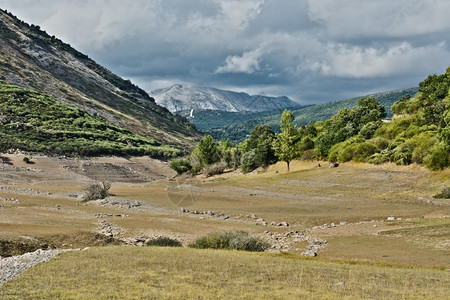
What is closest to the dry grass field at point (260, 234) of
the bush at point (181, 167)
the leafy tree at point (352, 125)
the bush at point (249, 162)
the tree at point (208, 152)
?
the leafy tree at point (352, 125)

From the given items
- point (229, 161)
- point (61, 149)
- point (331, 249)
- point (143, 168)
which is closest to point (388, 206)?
point (331, 249)

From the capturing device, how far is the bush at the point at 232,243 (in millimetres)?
34344

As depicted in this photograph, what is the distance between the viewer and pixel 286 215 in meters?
51.8

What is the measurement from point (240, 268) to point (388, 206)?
3630 centimetres

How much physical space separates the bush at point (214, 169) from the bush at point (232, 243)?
88602 millimetres

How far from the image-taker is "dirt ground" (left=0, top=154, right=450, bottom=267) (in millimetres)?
32469

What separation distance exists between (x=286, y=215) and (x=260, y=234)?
417 inches

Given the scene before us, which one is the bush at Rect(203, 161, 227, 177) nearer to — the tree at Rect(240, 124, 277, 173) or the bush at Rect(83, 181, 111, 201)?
the tree at Rect(240, 124, 277, 173)

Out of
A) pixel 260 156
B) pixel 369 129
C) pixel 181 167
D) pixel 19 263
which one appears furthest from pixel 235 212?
pixel 181 167

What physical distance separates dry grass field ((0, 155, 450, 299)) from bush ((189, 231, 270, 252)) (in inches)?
98.4

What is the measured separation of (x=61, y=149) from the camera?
149 meters

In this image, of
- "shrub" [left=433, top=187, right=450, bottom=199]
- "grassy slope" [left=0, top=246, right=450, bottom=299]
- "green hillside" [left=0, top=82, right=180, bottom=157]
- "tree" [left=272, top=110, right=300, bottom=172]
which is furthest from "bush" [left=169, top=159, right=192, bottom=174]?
"grassy slope" [left=0, top=246, right=450, bottom=299]

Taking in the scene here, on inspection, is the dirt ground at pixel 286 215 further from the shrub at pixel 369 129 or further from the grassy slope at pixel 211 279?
the shrub at pixel 369 129

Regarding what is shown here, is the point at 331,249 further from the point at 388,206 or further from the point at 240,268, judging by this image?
the point at 388,206
